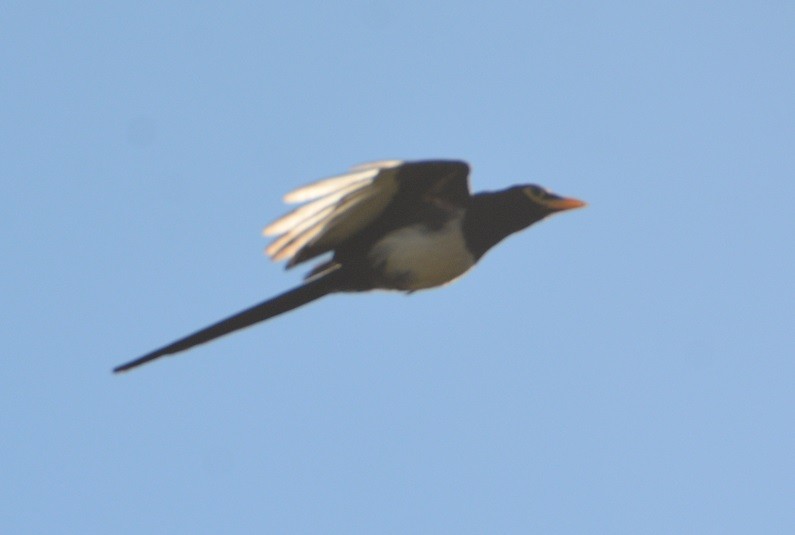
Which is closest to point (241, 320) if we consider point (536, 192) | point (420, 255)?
point (420, 255)

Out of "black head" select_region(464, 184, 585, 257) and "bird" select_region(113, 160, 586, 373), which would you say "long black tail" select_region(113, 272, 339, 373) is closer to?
"bird" select_region(113, 160, 586, 373)

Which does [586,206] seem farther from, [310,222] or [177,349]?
[177,349]

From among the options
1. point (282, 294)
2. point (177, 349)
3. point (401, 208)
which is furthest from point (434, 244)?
point (177, 349)

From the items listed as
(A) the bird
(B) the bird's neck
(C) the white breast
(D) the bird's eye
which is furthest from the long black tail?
(D) the bird's eye

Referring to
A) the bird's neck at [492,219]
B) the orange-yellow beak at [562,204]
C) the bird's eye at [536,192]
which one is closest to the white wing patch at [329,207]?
the bird's neck at [492,219]

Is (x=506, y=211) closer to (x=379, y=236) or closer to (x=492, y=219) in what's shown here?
(x=492, y=219)

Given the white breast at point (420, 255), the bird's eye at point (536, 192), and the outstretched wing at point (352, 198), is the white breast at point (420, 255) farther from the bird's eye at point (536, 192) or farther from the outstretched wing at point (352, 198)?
the bird's eye at point (536, 192)
